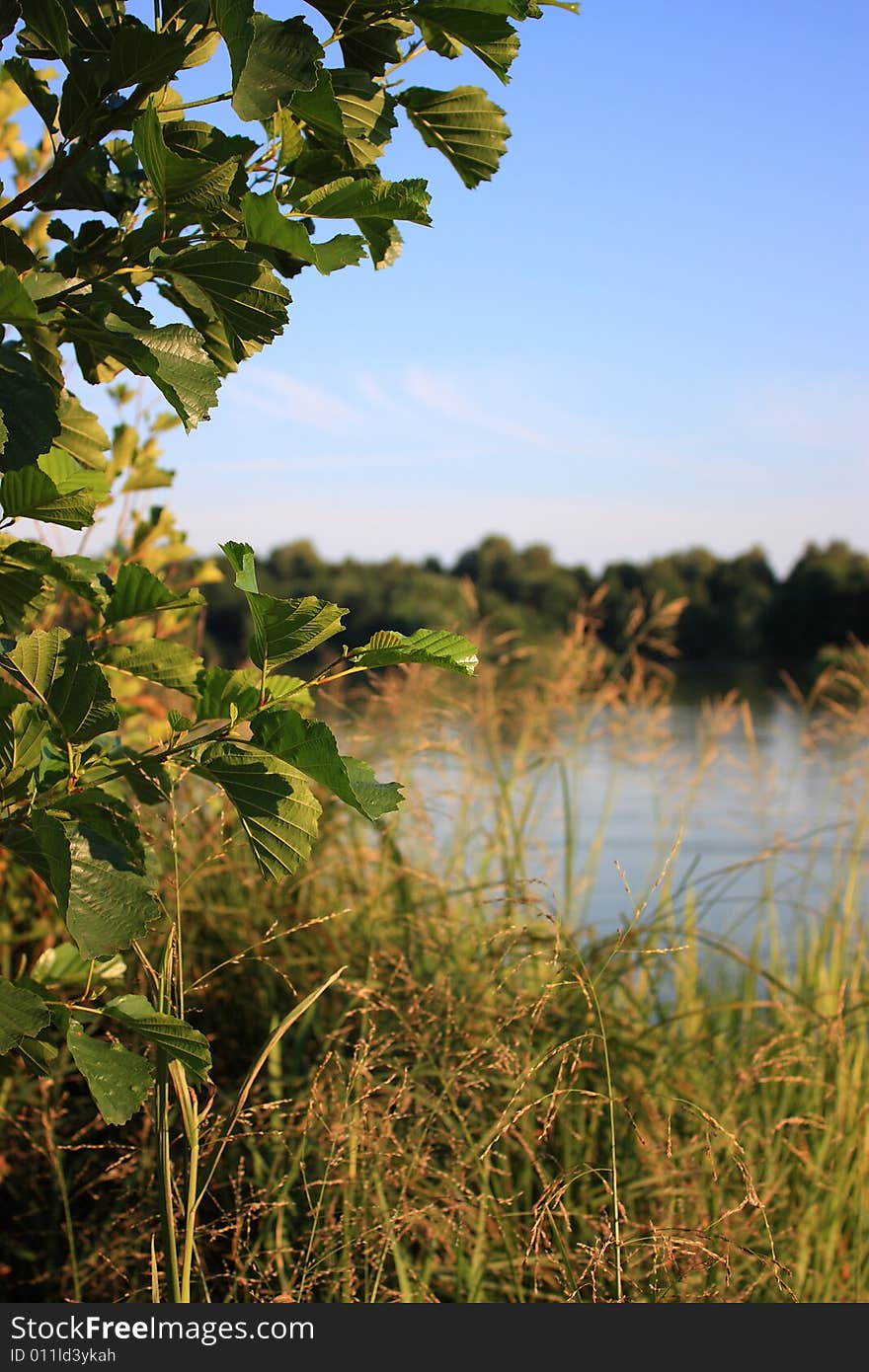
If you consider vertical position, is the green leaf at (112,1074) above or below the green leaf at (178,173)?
below

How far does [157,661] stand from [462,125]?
20.7 inches

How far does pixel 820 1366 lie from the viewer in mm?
1182

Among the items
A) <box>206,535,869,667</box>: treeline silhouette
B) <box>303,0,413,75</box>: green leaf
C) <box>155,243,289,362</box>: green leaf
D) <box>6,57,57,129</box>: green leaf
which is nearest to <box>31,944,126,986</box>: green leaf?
<box>155,243,289,362</box>: green leaf

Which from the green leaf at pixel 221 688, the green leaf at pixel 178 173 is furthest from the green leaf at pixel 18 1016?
the green leaf at pixel 178 173

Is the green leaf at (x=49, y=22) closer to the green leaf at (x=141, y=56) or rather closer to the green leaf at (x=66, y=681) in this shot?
the green leaf at (x=141, y=56)

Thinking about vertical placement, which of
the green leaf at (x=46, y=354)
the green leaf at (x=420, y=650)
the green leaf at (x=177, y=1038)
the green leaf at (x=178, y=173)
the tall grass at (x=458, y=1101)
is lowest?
the tall grass at (x=458, y=1101)

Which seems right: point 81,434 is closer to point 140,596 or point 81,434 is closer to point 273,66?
point 140,596

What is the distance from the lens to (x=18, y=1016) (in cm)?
81

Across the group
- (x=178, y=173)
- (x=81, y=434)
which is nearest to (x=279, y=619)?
(x=178, y=173)

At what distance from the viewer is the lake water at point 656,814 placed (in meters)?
2.50

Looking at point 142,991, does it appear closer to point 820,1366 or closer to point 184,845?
point 820,1366

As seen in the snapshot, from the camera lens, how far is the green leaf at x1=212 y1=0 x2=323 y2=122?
75 cm

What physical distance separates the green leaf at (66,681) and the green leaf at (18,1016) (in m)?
0.20

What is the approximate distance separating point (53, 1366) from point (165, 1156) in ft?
0.86
